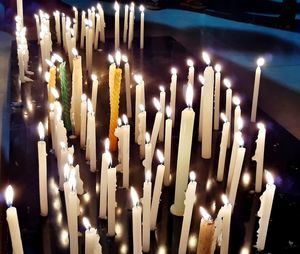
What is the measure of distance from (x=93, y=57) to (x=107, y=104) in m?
0.62

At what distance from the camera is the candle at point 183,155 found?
4.30 feet

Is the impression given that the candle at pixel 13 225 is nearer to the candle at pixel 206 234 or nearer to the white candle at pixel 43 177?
the white candle at pixel 43 177

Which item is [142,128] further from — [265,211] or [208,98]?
[265,211]

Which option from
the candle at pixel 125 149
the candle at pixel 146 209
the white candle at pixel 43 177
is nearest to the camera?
the candle at pixel 146 209

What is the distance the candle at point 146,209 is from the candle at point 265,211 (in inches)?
9.6

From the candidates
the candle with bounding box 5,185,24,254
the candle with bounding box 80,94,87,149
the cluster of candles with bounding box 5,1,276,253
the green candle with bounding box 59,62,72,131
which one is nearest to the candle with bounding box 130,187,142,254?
the cluster of candles with bounding box 5,1,276,253

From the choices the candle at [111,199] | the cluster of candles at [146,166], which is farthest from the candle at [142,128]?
the candle at [111,199]

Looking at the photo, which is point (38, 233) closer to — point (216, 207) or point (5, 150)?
point (216, 207)

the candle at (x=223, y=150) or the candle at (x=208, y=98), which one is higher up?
the candle at (x=208, y=98)

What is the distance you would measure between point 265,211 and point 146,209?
25cm

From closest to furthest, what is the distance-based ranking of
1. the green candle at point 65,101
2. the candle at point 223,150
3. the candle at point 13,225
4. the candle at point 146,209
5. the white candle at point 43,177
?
the candle at point 13,225, the candle at point 146,209, the white candle at point 43,177, the candle at point 223,150, the green candle at point 65,101

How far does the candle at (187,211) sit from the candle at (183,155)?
182 millimetres

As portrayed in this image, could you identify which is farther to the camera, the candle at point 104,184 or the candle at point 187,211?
the candle at point 104,184

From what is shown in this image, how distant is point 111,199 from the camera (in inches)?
48.4
